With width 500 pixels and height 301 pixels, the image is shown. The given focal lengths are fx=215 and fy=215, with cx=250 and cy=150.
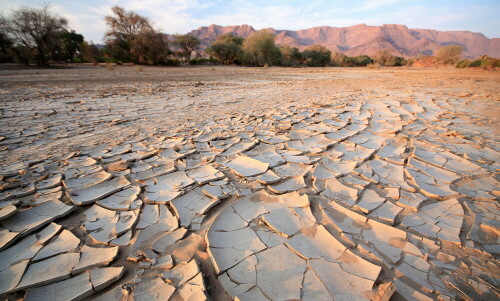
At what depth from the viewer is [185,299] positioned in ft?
3.26

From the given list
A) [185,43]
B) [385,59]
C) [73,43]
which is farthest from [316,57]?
[73,43]

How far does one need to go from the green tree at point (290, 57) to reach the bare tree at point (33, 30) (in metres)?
21.6

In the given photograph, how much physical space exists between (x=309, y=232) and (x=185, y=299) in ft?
2.64

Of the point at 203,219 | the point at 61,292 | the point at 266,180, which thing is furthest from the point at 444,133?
the point at 61,292

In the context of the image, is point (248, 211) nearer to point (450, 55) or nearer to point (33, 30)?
point (33, 30)

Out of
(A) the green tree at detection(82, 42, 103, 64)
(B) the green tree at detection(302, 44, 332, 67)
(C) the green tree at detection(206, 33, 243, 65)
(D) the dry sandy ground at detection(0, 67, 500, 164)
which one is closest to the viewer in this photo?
(D) the dry sandy ground at detection(0, 67, 500, 164)

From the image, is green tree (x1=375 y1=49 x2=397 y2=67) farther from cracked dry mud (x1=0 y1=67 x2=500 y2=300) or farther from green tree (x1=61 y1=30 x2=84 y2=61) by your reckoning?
green tree (x1=61 y1=30 x2=84 y2=61)

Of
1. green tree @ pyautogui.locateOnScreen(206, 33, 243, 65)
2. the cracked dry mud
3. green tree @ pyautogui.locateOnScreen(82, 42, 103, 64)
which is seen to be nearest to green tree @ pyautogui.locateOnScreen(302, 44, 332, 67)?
green tree @ pyautogui.locateOnScreen(206, 33, 243, 65)

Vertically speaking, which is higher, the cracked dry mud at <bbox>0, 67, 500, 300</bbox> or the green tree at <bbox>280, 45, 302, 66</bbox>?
the green tree at <bbox>280, 45, 302, 66</bbox>

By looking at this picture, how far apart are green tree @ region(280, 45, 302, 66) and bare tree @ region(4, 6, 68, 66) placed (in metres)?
21.6

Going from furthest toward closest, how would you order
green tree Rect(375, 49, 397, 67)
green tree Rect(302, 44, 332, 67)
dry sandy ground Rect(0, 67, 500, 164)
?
green tree Rect(375, 49, 397, 67)
green tree Rect(302, 44, 332, 67)
dry sandy ground Rect(0, 67, 500, 164)

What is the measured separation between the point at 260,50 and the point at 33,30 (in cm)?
1845

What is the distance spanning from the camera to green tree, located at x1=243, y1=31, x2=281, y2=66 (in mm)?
23969

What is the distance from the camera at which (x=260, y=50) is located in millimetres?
24016
